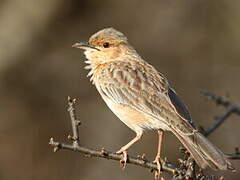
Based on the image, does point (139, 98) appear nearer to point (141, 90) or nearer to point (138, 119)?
point (141, 90)

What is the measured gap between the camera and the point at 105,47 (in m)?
8.68

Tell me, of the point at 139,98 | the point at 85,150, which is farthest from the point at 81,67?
the point at 85,150

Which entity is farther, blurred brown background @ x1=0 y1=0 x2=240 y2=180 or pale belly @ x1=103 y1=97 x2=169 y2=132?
blurred brown background @ x1=0 y1=0 x2=240 y2=180

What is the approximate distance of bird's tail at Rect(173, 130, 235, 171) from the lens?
6.50 metres

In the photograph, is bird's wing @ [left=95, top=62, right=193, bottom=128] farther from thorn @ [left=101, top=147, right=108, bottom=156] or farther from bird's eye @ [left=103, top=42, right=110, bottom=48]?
thorn @ [left=101, top=147, right=108, bottom=156]

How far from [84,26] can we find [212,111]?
344cm

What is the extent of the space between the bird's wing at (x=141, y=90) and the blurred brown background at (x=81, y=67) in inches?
223

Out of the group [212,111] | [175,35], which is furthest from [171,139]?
[175,35]

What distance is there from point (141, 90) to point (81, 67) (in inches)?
287

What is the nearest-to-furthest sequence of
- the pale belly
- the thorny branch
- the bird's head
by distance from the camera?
the thorny branch < the pale belly < the bird's head

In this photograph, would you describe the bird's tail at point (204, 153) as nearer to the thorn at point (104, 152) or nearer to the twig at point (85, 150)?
the twig at point (85, 150)

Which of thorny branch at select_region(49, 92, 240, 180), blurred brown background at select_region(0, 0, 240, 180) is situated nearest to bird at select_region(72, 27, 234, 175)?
thorny branch at select_region(49, 92, 240, 180)

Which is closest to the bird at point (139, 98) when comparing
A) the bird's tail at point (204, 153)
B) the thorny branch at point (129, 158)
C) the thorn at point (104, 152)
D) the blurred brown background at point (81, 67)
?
the bird's tail at point (204, 153)

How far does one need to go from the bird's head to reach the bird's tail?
6.59 feet
